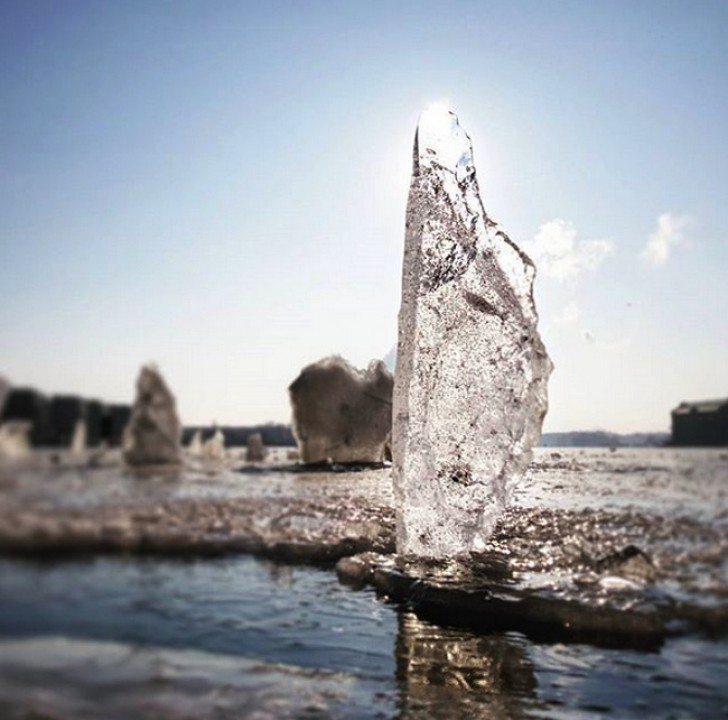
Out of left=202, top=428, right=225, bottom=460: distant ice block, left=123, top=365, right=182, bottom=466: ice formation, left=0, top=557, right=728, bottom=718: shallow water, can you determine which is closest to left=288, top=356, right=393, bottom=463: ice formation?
left=0, top=557, right=728, bottom=718: shallow water

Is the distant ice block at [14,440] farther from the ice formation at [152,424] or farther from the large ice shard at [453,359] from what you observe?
the large ice shard at [453,359]

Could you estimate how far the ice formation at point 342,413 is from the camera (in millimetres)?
28078

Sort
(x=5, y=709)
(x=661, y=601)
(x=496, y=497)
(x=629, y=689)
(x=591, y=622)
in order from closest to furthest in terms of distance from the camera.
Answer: (x=5, y=709)
(x=629, y=689)
(x=591, y=622)
(x=661, y=601)
(x=496, y=497)

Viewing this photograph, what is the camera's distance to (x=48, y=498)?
1.60m

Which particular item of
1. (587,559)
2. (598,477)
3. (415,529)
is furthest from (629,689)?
(598,477)

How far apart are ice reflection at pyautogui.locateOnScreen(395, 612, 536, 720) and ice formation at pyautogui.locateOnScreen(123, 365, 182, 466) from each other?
85.6 inches

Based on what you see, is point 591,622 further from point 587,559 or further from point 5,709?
point 5,709

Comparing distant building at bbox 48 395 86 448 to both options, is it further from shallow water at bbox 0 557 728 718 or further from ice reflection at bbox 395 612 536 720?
ice reflection at bbox 395 612 536 720

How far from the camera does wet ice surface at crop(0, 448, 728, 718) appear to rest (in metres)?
1.61

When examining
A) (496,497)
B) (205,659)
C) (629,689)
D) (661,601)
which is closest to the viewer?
(205,659)

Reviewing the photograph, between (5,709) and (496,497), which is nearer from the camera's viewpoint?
(5,709)

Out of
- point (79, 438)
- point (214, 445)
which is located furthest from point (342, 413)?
point (79, 438)

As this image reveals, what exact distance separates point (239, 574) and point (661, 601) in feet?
11.9

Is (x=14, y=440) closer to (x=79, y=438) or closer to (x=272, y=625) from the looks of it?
(x=79, y=438)
